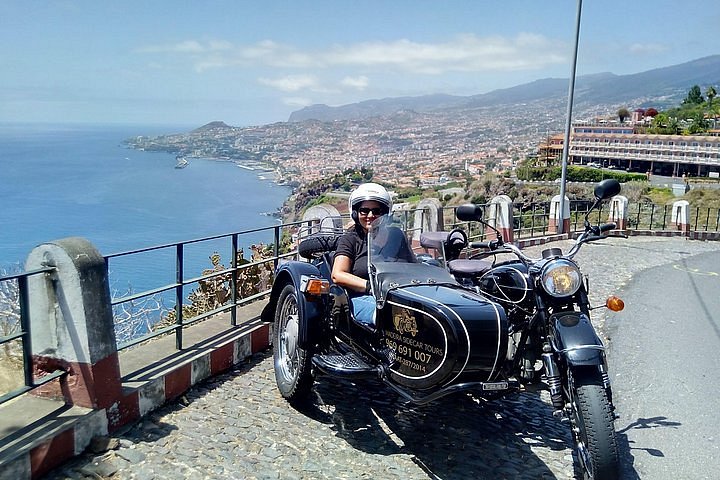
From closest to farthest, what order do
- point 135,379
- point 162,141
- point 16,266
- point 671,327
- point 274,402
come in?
1. point 135,379
2. point 274,402
3. point 16,266
4. point 671,327
5. point 162,141

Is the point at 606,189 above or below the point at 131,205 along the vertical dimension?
above

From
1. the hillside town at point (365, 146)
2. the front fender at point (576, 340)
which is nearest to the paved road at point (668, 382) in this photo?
the front fender at point (576, 340)

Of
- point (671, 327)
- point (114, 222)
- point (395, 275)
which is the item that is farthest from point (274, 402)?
point (114, 222)

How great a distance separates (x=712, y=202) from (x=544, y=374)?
57.3 meters

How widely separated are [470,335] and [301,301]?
167 centimetres

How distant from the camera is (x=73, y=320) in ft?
12.6

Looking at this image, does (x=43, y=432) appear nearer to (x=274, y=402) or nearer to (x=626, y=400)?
(x=274, y=402)

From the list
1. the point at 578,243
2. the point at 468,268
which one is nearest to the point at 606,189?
the point at 578,243

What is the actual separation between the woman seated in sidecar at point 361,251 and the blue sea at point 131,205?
167 centimetres

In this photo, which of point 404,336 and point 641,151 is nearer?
point 404,336

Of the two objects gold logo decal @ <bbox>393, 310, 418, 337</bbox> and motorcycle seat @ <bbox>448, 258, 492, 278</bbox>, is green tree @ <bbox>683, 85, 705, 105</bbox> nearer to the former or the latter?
motorcycle seat @ <bbox>448, 258, 492, 278</bbox>

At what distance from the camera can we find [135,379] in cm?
449

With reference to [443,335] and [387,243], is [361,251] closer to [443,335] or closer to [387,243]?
[387,243]

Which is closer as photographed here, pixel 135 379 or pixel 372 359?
pixel 372 359
